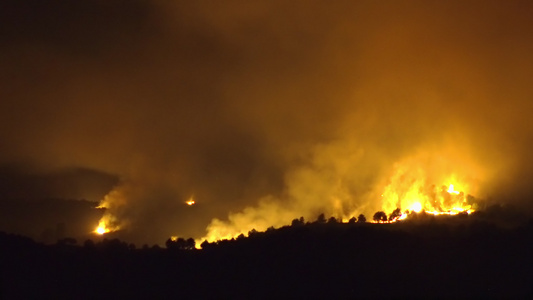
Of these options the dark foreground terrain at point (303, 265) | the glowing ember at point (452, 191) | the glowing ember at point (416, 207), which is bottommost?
the dark foreground terrain at point (303, 265)

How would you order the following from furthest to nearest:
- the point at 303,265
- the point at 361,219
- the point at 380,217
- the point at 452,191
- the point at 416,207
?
the point at 452,191 → the point at 416,207 → the point at 361,219 → the point at 380,217 → the point at 303,265

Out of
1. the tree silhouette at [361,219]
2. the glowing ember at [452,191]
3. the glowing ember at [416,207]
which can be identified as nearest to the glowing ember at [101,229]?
the tree silhouette at [361,219]

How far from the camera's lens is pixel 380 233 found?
37.6m

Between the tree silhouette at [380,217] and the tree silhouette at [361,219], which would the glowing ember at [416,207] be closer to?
the tree silhouette at [380,217]

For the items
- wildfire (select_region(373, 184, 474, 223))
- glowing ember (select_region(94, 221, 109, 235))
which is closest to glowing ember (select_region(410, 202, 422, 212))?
wildfire (select_region(373, 184, 474, 223))

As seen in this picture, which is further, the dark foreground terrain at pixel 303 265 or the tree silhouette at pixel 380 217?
the tree silhouette at pixel 380 217

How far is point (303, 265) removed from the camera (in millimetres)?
35156

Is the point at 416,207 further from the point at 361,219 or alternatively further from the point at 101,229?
the point at 101,229

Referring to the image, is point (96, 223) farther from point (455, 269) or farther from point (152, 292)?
point (455, 269)

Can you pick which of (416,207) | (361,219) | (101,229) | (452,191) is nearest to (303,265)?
(361,219)

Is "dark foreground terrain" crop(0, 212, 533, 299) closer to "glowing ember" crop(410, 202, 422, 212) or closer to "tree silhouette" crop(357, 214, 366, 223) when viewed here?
"tree silhouette" crop(357, 214, 366, 223)

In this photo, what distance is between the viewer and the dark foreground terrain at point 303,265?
33219 mm

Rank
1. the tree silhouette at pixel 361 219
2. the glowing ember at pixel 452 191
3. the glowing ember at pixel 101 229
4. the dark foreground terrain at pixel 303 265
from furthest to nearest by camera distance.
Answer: the glowing ember at pixel 101 229, the glowing ember at pixel 452 191, the tree silhouette at pixel 361 219, the dark foreground terrain at pixel 303 265

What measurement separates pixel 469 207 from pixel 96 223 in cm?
2352
